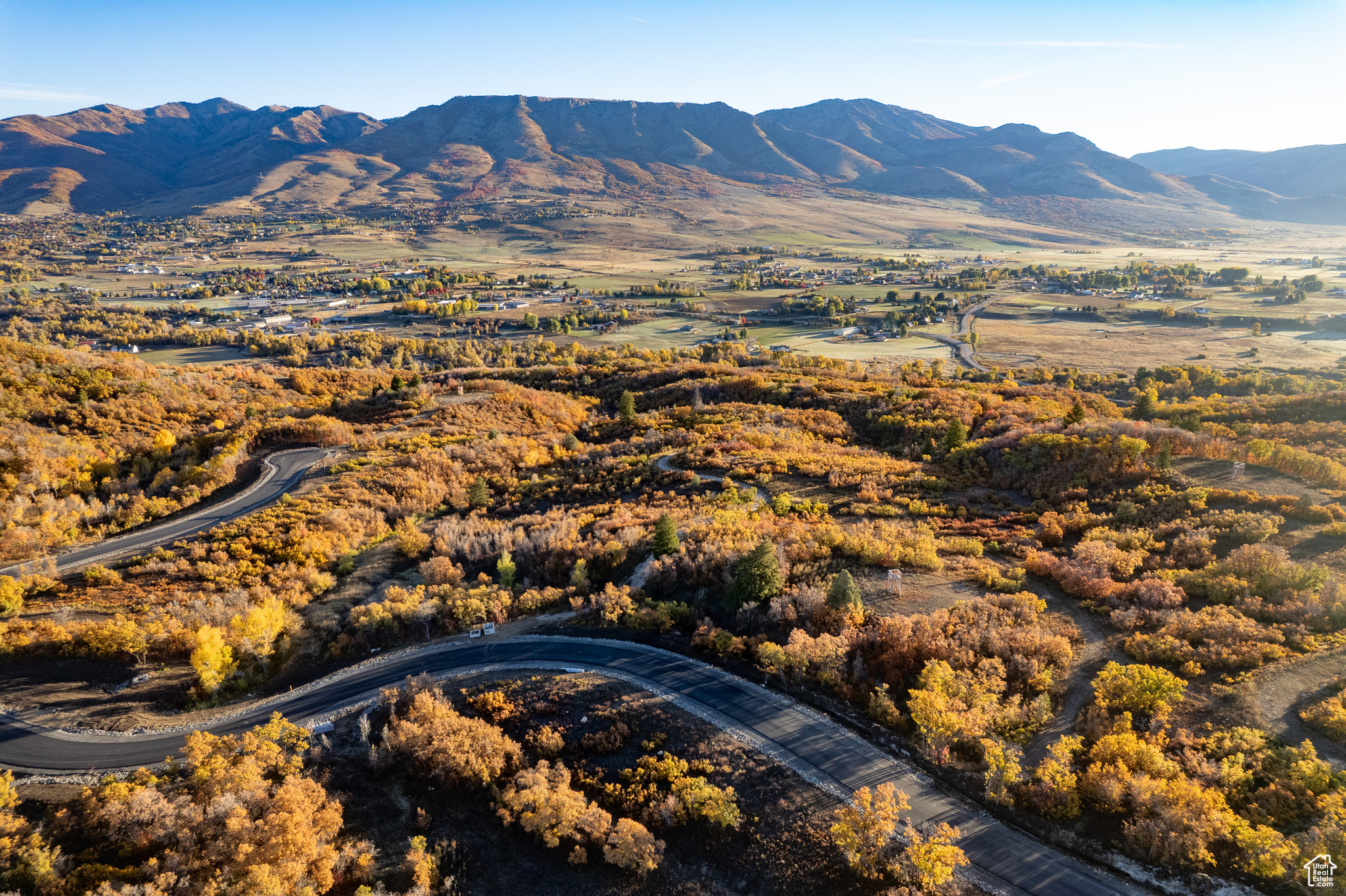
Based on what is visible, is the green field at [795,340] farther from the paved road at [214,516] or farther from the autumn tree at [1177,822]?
the autumn tree at [1177,822]

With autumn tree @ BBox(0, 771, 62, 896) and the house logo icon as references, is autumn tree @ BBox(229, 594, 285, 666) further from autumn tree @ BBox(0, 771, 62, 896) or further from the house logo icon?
the house logo icon

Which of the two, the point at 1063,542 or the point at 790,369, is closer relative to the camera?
the point at 1063,542

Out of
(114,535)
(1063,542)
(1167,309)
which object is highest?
(1167,309)

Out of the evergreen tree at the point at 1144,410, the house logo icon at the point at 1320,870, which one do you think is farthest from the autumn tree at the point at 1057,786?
the evergreen tree at the point at 1144,410

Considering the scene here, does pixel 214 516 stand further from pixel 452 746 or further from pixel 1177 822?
pixel 1177 822

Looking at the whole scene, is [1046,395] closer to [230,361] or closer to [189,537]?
[189,537]

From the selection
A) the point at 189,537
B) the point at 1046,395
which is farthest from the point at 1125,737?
the point at 1046,395

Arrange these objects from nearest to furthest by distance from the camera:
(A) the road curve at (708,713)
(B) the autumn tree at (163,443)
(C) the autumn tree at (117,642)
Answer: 1. (A) the road curve at (708,713)
2. (C) the autumn tree at (117,642)
3. (B) the autumn tree at (163,443)
